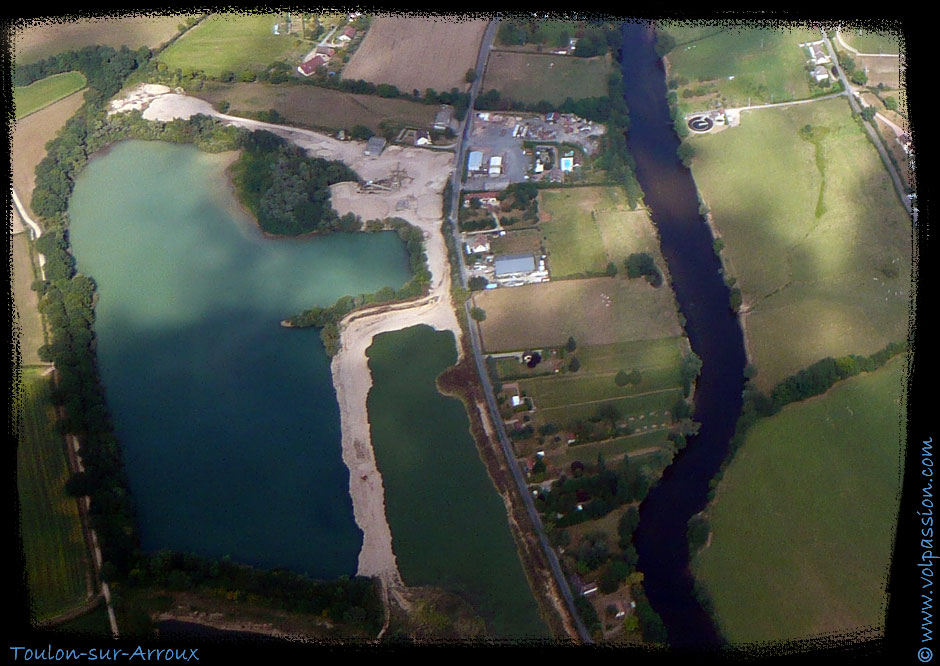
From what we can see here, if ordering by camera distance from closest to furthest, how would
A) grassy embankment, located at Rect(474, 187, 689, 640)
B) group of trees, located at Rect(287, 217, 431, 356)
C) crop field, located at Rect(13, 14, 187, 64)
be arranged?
grassy embankment, located at Rect(474, 187, 689, 640) < group of trees, located at Rect(287, 217, 431, 356) < crop field, located at Rect(13, 14, 187, 64)

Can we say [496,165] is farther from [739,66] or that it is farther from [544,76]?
[739,66]

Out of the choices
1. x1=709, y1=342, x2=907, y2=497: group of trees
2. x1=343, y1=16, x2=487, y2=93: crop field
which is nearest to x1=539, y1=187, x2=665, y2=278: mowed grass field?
x1=709, y1=342, x2=907, y2=497: group of trees

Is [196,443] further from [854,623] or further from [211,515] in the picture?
[854,623]

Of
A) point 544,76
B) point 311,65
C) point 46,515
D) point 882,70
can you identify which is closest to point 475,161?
point 544,76

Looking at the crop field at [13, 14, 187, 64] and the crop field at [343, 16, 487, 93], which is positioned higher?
the crop field at [13, 14, 187, 64]

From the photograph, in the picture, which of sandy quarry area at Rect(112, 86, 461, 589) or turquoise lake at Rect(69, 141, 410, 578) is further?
turquoise lake at Rect(69, 141, 410, 578)

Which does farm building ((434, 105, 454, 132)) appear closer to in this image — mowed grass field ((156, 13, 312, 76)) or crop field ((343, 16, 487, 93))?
crop field ((343, 16, 487, 93))

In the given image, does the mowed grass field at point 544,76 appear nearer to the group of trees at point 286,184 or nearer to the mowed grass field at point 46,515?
the group of trees at point 286,184
